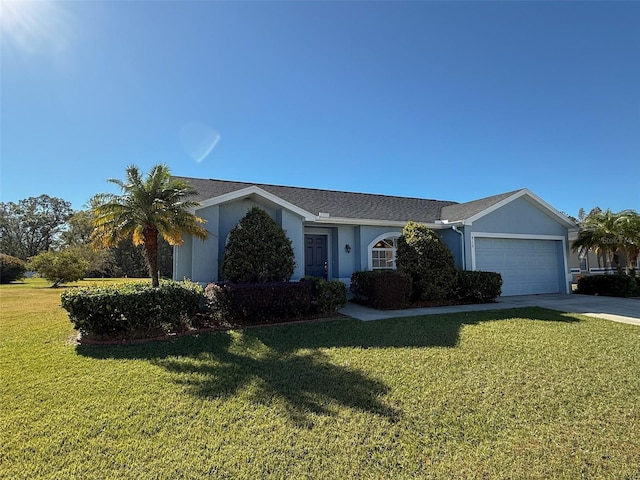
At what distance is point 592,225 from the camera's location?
16469 millimetres

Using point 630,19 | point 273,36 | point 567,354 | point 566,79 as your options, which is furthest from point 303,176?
point 567,354

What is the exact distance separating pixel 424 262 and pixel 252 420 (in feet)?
30.5

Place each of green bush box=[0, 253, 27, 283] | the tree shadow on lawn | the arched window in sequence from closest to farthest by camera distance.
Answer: the tree shadow on lawn → the arched window → green bush box=[0, 253, 27, 283]

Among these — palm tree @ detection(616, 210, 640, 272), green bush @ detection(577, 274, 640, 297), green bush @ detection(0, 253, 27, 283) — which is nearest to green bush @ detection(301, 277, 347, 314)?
green bush @ detection(577, 274, 640, 297)

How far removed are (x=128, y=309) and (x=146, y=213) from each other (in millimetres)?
2707

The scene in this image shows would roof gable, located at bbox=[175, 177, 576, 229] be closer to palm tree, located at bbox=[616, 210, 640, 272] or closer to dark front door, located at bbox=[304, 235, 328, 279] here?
dark front door, located at bbox=[304, 235, 328, 279]

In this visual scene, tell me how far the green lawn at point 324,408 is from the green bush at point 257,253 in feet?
8.23

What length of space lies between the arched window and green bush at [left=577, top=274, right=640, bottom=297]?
9989mm

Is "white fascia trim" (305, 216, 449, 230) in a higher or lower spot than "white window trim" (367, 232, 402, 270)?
higher

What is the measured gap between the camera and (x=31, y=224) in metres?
48.5

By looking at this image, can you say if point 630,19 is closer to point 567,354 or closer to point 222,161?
point 567,354

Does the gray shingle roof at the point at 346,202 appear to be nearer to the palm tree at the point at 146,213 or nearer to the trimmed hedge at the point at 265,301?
the palm tree at the point at 146,213

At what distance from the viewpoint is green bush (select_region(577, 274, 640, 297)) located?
14758 mm

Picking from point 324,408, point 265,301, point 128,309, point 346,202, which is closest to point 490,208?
point 346,202
